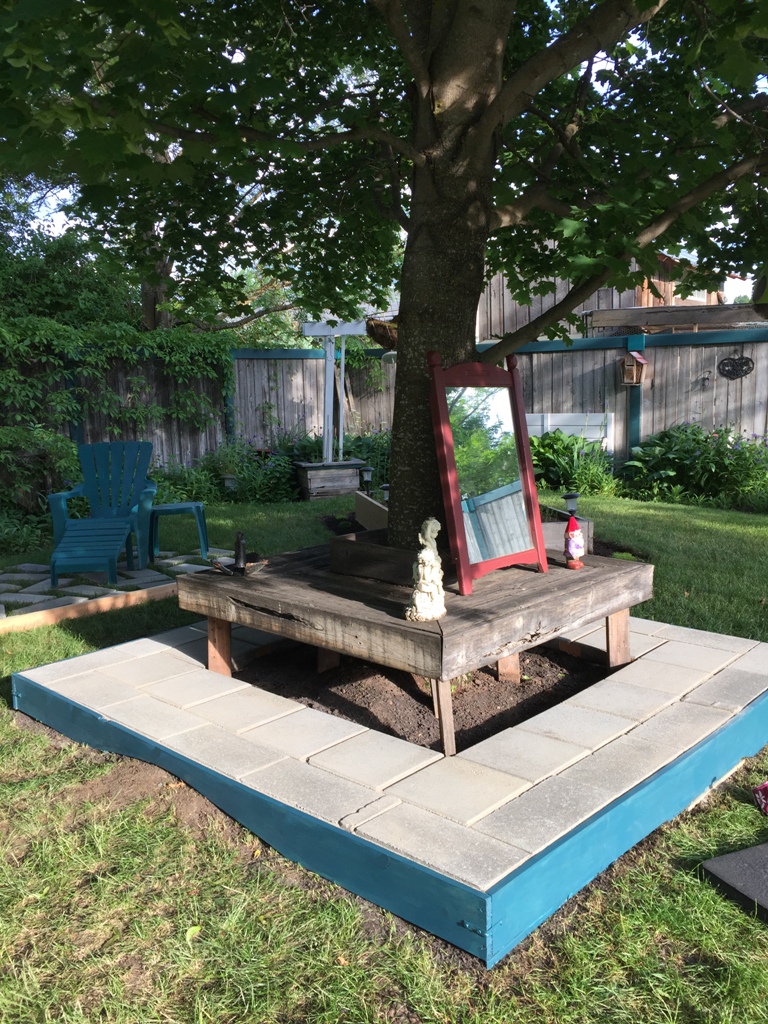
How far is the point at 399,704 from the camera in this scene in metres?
3.28

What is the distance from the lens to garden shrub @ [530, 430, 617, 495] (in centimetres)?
965

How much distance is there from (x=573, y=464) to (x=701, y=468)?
4.75ft

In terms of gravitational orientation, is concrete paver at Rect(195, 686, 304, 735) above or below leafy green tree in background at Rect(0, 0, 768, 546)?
below

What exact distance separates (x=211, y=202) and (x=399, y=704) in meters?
2.72

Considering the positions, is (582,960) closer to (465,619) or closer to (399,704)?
(465,619)

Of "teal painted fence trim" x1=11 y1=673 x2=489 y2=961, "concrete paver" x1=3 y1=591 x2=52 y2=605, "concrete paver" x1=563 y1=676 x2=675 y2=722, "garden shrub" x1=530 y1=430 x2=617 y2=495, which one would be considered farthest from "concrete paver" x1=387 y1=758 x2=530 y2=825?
"garden shrub" x1=530 y1=430 x2=617 y2=495

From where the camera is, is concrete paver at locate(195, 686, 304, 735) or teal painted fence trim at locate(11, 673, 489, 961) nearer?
teal painted fence trim at locate(11, 673, 489, 961)

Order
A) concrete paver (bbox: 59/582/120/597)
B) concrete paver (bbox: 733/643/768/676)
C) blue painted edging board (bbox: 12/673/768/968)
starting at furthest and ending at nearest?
concrete paver (bbox: 59/582/120/597) → concrete paver (bbox: 733/643/768/676) → blue painted edging board (bbox: 12/673/768/968)

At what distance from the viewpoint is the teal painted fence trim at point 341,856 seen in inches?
75.5

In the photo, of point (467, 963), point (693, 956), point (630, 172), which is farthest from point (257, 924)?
point (630, 172)

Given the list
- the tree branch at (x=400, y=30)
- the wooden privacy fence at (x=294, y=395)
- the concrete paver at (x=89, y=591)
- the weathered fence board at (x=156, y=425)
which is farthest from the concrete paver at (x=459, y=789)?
the wooden privacy fence at (x=294, y=395)

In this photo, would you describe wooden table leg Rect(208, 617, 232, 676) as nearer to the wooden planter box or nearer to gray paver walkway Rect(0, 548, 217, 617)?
gray paver walkway Rect(0, 548, 217, 617)

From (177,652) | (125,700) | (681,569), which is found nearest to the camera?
(125,700)

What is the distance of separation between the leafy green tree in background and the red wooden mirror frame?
13 cm
